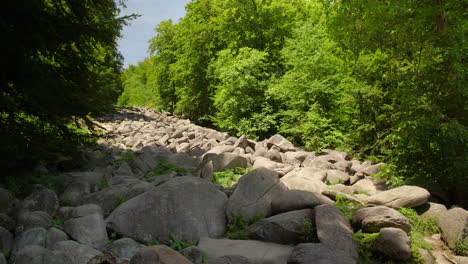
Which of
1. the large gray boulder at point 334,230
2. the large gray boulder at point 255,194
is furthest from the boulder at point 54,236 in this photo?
the large gray boulder at point 334,230

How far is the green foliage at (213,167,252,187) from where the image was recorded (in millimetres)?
8919

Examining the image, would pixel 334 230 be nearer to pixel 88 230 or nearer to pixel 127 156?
pixel 88 230

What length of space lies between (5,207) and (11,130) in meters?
1.47

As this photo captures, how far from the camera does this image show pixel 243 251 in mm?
5008

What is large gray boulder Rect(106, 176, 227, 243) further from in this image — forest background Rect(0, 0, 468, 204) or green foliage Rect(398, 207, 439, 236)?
green foliage Rect(398, 207, 439, 236)

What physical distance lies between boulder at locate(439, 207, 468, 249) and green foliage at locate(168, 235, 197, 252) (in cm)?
438

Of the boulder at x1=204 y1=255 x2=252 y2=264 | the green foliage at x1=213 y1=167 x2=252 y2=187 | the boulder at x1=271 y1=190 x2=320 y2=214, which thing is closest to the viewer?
the boulder at x1=204 y1=255 x2=252 y2=264

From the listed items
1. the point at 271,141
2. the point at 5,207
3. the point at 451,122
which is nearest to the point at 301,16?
the point at 271,141

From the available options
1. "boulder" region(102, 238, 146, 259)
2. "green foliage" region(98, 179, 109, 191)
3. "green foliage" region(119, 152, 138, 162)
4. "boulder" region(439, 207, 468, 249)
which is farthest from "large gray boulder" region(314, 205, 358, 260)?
"green foliage" region(119, 152, 138, 162)

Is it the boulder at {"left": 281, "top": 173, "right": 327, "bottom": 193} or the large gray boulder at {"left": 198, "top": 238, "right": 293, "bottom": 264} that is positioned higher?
the boulder at {"left": 281, "top": 173, "right": 327, "bottom": 193}

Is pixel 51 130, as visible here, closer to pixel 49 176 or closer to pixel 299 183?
pixel 49 176

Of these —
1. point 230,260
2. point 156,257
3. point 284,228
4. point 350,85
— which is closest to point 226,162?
point 284,228

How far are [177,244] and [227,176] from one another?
4.15m

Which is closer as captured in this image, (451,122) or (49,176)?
(451,122)
